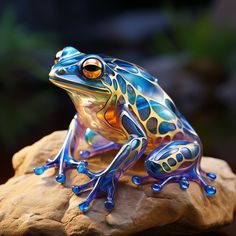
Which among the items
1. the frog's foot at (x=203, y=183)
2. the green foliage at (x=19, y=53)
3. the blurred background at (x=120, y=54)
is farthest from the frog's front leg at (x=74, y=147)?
the green foliage at (x=19, y=53)

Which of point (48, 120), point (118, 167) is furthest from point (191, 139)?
point (48, 120)

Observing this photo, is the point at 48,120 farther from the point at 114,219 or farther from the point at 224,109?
the point at 114,219

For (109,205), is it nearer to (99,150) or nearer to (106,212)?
(106,212)

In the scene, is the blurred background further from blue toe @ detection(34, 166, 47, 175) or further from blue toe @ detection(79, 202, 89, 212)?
blue toe @ detection(79, 202, 89, 212)

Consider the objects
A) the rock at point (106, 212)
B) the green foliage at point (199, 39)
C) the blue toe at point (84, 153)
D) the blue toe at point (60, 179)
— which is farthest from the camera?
the green foliage at point (199, 39)

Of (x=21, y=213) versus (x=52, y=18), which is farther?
(x=52, y=18)

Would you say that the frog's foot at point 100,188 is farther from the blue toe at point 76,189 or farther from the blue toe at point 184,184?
the blue toe at point 184,184
